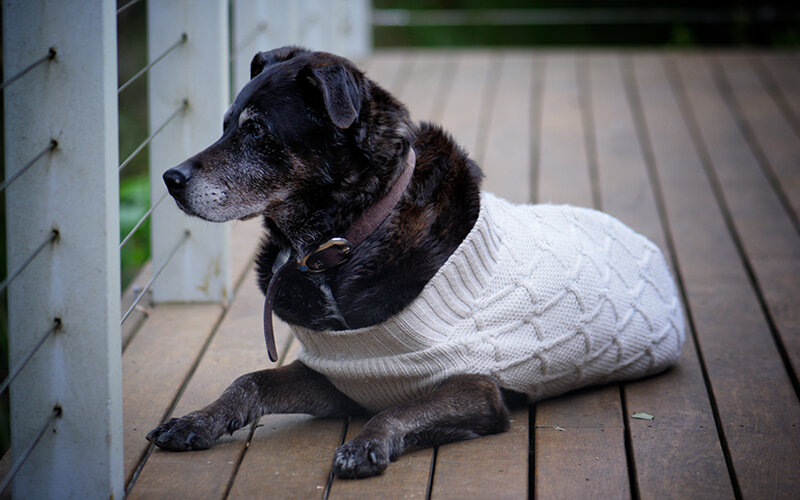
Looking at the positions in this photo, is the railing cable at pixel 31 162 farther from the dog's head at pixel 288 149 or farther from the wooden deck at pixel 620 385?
the wooden deck at pixel 620 385

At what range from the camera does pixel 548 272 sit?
218 cm

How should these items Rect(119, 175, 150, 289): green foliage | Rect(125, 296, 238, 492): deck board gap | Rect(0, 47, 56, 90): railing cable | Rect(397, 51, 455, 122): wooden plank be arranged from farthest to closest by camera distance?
1. Rect(397, 51, 455, 122): wooden plank
2. Rect(119, 175, 150, 289): green foliage
3. Rect(125, 296, 238, 492): deck board gap
4. Rect(0, 47, 56, 90): railing cable

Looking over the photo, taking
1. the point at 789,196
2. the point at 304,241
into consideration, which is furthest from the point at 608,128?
the point at 304,241

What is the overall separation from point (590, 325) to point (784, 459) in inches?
20.2

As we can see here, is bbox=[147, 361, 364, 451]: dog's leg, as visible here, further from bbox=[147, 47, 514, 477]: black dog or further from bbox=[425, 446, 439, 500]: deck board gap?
bbox=[425, 446, 439, 500]: deck board gap

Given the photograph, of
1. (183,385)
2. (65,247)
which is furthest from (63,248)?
(183,385)

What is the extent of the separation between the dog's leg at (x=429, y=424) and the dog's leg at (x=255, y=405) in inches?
9.7

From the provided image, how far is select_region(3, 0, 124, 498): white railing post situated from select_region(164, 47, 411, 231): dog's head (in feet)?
1.16

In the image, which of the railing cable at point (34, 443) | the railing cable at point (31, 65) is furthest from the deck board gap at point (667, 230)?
the railing cable at point (31, 65)

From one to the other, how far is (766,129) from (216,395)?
361 cm

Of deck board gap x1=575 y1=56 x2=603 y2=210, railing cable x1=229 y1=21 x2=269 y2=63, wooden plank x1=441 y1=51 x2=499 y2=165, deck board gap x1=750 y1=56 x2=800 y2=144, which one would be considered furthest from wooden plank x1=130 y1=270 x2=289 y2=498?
deck board gap x1=750 y1=56 x2=800 y2=144

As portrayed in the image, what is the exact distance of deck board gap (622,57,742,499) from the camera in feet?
6.69

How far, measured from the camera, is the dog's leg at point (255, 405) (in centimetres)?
203

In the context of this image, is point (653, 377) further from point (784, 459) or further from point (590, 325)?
point (784, 459)
